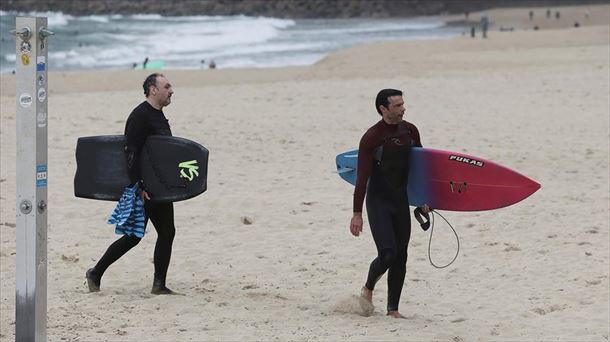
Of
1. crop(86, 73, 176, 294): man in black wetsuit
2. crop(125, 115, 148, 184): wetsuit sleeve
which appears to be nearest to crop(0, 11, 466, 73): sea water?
crop(86, 73, 176, 294): man in black wetsuit

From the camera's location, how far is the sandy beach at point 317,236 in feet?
22.0

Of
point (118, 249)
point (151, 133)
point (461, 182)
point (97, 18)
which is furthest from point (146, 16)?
point (461, 182)

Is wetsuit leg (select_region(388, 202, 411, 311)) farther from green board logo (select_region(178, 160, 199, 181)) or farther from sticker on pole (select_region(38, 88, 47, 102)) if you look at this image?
sticker on pole (select_region(38, 88, 47, 102))

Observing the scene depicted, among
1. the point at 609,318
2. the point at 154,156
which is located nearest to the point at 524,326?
the point at 609,318

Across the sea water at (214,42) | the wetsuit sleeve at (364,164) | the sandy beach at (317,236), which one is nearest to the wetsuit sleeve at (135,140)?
the sandy beach at (317,236)

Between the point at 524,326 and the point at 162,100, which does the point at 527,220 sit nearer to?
the point at 524,326

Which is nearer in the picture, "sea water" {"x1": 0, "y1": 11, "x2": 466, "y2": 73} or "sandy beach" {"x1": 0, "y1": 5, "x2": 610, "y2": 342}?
"sandy beach" {"x1": 0, "y1": 5, "x2": 610, "y2": 342}

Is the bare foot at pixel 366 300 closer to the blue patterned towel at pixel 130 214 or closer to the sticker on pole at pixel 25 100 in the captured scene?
the blue patterned towel at pixel 130 214

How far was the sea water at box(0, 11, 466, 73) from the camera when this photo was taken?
38.2m

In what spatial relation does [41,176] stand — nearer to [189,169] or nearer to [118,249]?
[189,169]

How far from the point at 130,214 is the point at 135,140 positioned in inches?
18.4

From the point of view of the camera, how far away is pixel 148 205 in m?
6.79

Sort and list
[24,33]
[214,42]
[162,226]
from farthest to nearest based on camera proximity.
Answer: [214,42] → [162,226] → [24,33]

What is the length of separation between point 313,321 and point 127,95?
12.7 meters
